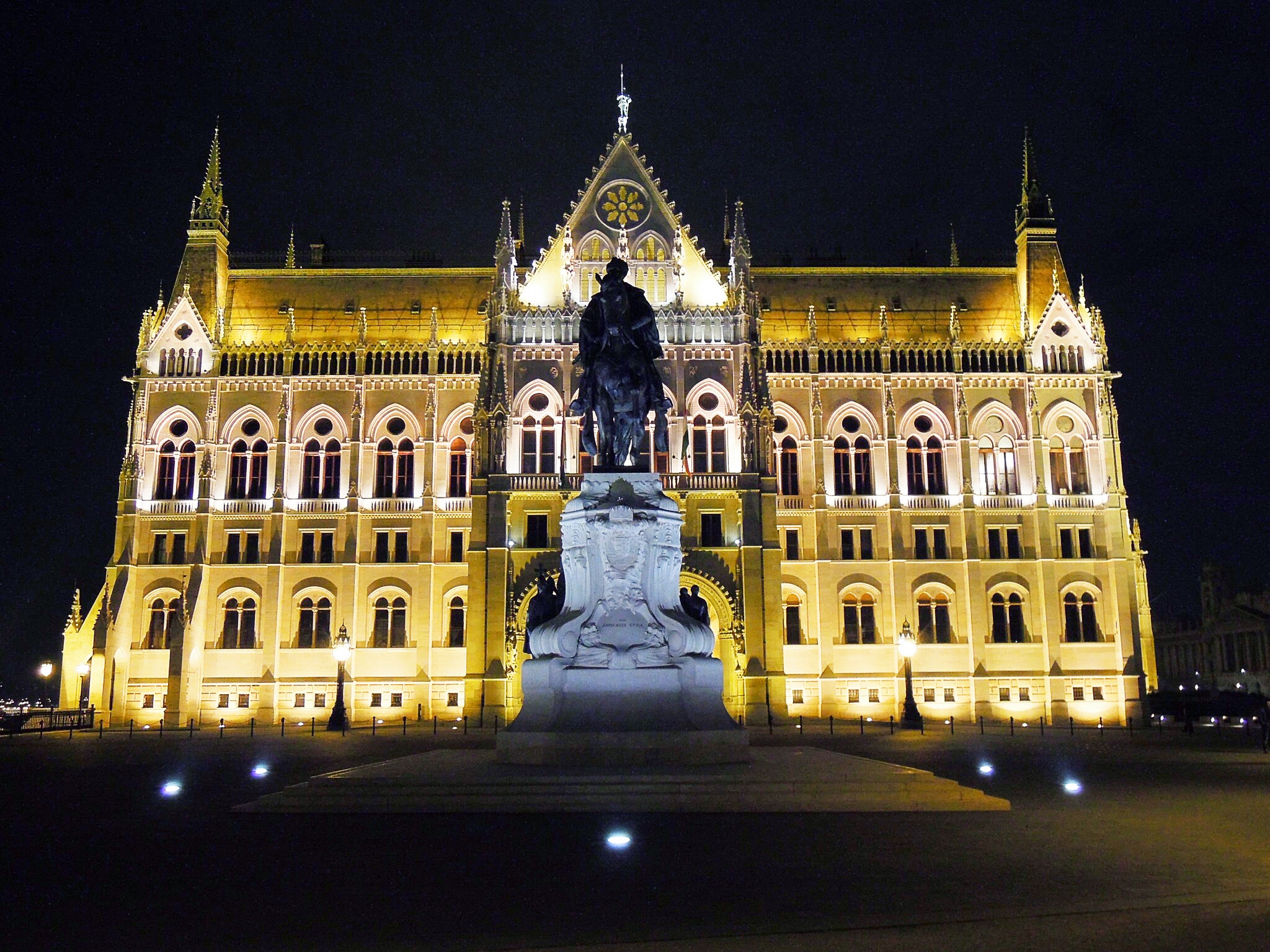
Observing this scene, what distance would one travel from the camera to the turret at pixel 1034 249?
201ft

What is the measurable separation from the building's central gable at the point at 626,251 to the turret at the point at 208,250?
17889mm

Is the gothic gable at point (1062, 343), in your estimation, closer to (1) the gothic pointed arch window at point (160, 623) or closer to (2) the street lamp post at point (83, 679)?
(1) the gothic pointed arch window at point (160, 623)

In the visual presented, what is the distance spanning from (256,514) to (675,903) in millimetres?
48964

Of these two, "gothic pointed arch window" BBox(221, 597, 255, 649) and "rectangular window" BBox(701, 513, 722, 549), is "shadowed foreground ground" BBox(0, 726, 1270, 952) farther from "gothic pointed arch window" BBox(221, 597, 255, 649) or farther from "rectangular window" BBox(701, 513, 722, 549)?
"gothic pointed arch window" BBox(221, 597, 255, 649)

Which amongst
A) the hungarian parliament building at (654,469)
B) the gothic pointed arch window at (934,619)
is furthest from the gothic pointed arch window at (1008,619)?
the gothic pointed arch window at (934,619)

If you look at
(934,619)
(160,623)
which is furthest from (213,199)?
(934,619)

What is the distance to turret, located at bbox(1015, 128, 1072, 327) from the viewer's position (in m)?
61.2

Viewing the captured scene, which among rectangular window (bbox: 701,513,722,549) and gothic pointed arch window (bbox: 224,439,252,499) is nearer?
rectangular window (bbox: 701,513,722,549)

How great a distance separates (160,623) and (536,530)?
1933cm

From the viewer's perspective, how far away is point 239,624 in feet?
184

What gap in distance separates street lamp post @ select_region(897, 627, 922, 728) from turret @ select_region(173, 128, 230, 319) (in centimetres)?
3793

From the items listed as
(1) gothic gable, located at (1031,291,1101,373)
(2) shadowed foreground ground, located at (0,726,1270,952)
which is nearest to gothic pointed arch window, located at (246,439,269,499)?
(2) shadowed foreground ground, located at (0,726,1270,952)

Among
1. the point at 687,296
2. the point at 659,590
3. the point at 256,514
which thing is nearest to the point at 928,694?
the point at 687,296

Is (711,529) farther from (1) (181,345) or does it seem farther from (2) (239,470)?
(1) (181,345)
